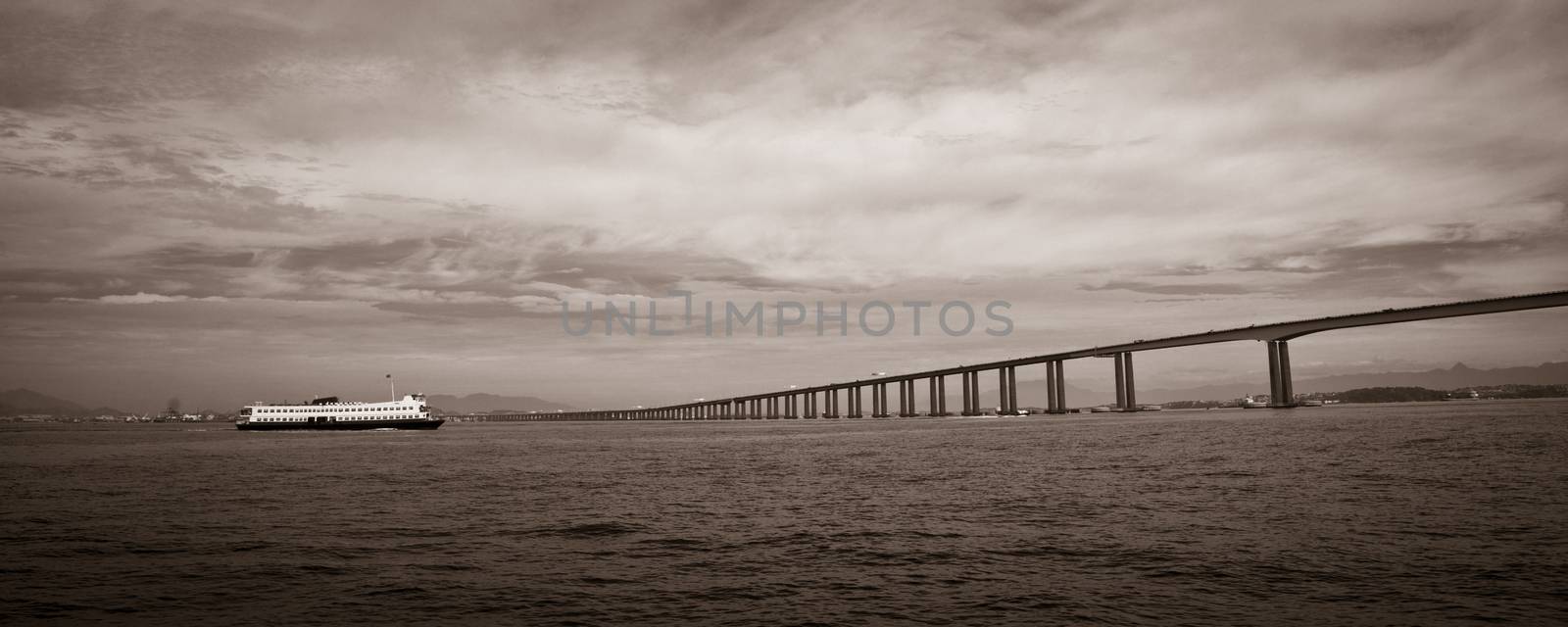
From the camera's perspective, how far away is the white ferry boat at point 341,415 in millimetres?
156750

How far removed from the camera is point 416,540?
27.2 metres

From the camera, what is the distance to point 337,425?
15462cm

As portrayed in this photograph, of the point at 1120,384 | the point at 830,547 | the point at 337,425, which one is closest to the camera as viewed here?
the point at 830,547

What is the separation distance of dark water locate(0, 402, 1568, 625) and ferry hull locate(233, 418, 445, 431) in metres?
110

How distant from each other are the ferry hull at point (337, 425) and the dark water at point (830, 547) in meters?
110

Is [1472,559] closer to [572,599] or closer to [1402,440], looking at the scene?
[572,599]

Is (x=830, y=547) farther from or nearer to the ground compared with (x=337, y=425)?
nearer to the ground

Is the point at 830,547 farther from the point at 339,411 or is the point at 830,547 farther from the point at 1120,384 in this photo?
the point at 1120,384

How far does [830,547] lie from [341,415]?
15522 cm

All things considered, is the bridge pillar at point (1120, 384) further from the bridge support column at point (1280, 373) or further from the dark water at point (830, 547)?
the dark water at point (830, 547)

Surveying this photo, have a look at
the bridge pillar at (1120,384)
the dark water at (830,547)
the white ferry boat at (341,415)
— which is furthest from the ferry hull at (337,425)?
the bridge pillar at (1120,384)

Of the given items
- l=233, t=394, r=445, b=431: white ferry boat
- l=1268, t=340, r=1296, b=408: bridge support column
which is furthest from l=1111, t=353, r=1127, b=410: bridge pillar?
l=233, t=394, r=445, b=431: white ferry boat

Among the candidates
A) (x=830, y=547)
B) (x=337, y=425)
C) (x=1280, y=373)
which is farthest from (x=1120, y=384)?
(x=830, y=547)

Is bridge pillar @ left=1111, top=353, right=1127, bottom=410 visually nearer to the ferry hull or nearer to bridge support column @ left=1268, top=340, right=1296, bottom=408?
bridge support column @ left=1268, top=340, right=1296, bottom=408
